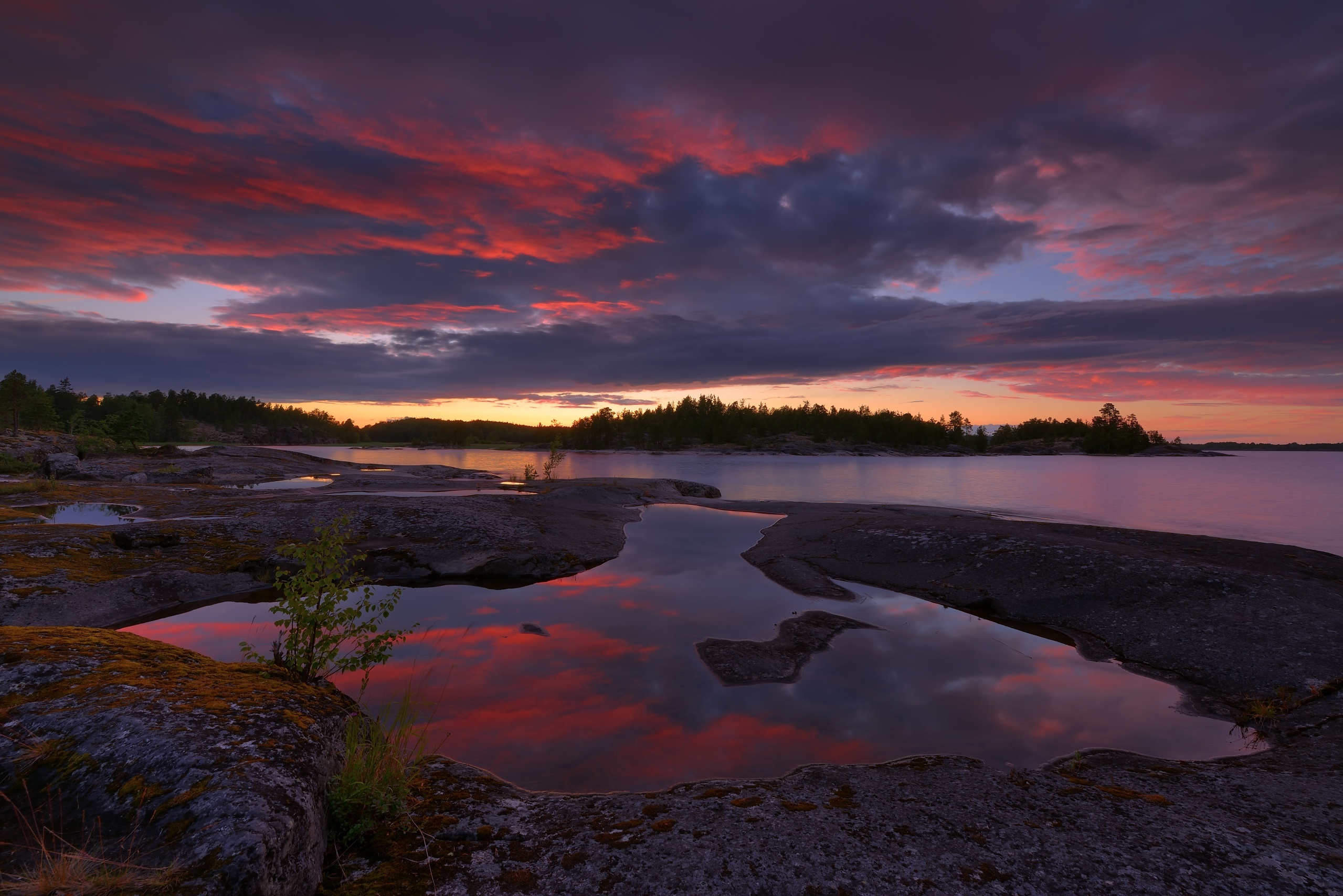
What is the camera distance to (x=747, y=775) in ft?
22.0

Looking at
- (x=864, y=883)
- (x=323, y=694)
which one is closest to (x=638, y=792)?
(x=864, y=883)

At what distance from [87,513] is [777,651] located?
23217 millimetres

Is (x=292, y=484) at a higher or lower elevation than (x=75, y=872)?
lower

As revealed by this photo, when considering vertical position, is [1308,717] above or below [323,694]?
below

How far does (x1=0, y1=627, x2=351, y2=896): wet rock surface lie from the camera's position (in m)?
3.29

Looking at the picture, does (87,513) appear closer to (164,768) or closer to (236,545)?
(236,545)

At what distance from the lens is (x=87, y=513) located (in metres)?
18.1

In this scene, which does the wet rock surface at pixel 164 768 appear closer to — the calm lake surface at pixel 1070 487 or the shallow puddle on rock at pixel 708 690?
the shallow puddle on rock at pixel 708 690

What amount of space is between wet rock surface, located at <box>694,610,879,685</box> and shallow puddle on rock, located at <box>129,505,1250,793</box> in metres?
0.21

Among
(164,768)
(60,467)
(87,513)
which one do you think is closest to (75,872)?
(164,768)

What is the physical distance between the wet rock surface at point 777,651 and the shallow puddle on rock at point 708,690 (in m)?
0.21

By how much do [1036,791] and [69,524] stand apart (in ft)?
72.2

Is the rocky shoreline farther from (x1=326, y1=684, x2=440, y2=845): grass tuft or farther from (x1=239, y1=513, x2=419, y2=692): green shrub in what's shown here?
(x1=239, y1=513, x2=419, y2=692): green shrub

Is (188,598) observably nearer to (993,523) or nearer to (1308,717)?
(1308,717)
